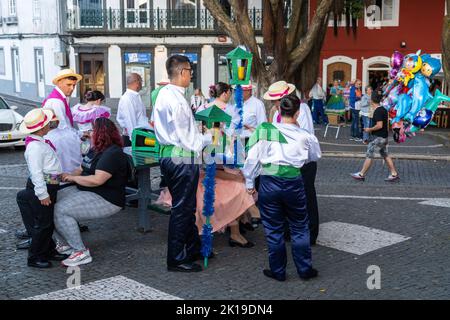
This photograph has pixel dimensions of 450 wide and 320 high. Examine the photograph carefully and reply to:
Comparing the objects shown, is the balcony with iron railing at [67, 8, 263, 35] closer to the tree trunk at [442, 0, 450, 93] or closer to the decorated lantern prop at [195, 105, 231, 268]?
the tree trunk at [442, 0, 450, 93]

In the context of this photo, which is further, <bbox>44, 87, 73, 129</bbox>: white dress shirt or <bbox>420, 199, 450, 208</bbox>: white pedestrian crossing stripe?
<bbox>420, 199, 450, 208</bbox>: white pedestrian crossing stripe

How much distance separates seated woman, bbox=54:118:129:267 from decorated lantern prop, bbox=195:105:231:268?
3.16 ft

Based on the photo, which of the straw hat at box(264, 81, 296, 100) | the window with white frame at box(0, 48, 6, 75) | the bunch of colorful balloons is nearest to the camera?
the straw hat at box(264, 81, 296, 100)

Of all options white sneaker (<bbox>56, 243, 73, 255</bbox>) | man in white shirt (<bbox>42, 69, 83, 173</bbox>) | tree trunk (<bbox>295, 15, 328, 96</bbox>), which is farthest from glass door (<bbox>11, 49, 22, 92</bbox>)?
white sneaker (<bbox>56, 243, 73, 255</bbox>)

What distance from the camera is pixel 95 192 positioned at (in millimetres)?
6484

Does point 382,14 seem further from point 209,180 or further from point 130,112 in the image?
point 209,180

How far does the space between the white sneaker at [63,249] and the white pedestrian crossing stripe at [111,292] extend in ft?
3.28

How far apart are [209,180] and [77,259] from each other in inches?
64.5

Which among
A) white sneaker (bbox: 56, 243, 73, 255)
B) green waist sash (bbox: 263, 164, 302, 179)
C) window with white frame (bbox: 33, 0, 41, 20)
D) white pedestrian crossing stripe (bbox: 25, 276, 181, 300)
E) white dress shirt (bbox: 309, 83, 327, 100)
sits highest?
window with white frame (bbox: 33, 0, 41, 20)

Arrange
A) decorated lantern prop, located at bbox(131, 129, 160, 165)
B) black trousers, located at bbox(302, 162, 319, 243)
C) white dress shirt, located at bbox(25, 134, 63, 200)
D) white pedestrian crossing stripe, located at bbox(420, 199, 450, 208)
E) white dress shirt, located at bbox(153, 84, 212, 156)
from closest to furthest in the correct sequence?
white dress shirt, located at bbox(153, 84, 212, 156)
white dress shirt, located at bbox(25, 134, 63, 200)
black trousers, located at bbox(302, 162, 319, 243)
decorated lantern prop, located at bbox(131, 129, 160, 165)
white pedestrian crossing stripe, located at bbox(420, 199, 450, 208)

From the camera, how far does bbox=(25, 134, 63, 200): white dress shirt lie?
6.11 metres

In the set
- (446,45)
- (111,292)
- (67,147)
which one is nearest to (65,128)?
(67,147)

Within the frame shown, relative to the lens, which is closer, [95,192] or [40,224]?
[40,224]
